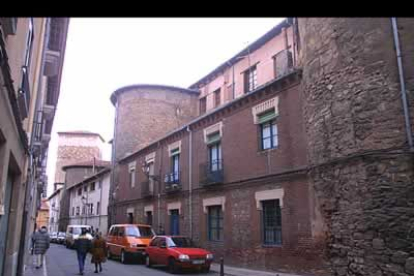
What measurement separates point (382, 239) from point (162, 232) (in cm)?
1600

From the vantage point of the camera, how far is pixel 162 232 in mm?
25266

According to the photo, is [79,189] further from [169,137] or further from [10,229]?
[10,229]

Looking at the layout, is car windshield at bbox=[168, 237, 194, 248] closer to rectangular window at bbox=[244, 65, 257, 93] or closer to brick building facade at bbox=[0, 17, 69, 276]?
brick building facade at bbox=[0, 17, 69, 276]

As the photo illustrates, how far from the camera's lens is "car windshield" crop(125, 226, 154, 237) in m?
21.5

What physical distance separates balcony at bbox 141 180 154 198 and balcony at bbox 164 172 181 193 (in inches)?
94.7

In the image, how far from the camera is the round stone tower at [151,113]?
35000mm

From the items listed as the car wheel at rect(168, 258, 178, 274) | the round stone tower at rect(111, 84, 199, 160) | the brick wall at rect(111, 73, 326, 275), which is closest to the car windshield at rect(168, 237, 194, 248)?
the car wheel at rect(168, 258, 178, 274)

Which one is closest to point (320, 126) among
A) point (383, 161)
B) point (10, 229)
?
point (383, 161)

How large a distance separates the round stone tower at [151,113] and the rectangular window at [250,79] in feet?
28.3

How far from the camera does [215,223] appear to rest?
20.5 meters

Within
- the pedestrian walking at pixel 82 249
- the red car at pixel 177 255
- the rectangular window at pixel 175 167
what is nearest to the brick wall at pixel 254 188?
the rectangular window at pixel 175 167

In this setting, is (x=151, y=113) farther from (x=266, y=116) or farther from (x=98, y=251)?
(x=98, y=251)

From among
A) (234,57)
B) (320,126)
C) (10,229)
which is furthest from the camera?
(234,57)

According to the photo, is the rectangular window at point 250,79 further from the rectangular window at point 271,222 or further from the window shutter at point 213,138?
the rectangular window at point 271,222
